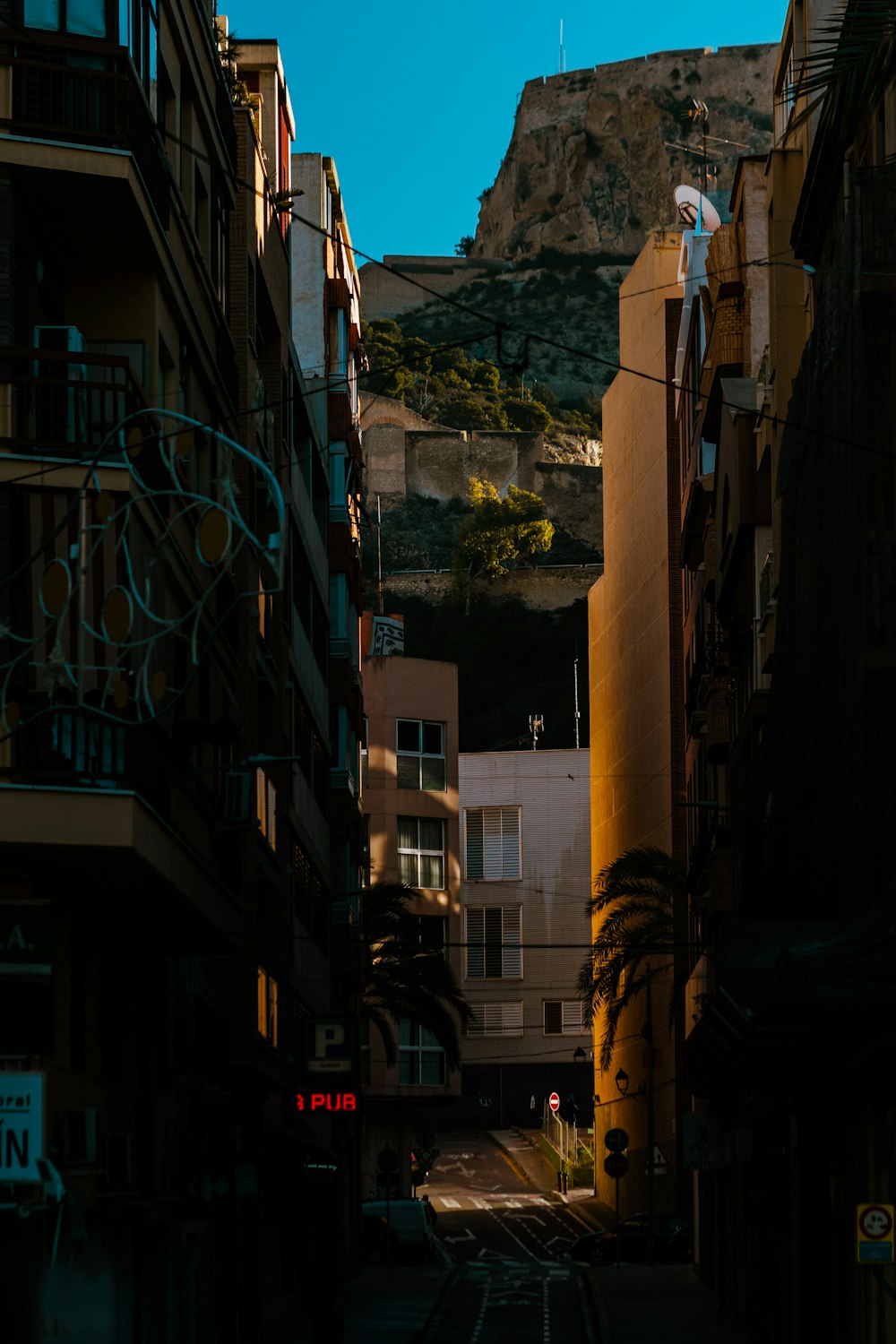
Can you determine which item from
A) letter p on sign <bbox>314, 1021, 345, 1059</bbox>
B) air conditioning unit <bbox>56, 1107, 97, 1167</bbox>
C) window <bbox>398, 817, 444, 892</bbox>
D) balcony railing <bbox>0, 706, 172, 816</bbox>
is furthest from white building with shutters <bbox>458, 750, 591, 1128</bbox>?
air conditioning unit <bbox>56, 1107, 97, 1167</bbox>

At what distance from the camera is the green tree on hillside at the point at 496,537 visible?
424 ft

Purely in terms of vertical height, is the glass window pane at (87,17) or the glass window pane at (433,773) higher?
the glass window pane at (87,17)

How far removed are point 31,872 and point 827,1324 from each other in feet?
40.9

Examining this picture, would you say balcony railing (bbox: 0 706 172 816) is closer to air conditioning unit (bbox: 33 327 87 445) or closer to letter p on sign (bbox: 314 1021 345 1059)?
air conditioning unit (bbox: 33 327 87 445)

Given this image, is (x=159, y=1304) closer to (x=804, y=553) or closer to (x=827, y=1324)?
(x=827, y=1324)

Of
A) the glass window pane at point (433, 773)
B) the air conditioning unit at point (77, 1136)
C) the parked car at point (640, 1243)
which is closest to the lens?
the air conditioning unit at point (77, 1136)

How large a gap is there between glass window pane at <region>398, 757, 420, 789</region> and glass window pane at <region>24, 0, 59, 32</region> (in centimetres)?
5005

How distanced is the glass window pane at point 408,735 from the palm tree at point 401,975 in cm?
1756

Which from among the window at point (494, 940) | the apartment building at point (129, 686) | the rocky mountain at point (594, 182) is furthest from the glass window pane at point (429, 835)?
the rocky mountain at point (594, 182)

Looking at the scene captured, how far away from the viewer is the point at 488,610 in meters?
127

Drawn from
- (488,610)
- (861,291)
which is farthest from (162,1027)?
(488,610)

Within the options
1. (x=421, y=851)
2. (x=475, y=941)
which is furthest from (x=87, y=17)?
(x=475, y=941)

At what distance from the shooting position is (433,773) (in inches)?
2744

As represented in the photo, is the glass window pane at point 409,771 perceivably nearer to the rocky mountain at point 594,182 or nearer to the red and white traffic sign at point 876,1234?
the red and white traffic sign at point 876,1234
